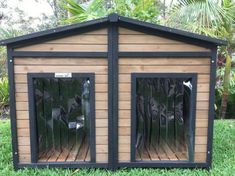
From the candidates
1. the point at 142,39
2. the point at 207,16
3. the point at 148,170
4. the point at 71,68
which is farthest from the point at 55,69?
the point at 207,16

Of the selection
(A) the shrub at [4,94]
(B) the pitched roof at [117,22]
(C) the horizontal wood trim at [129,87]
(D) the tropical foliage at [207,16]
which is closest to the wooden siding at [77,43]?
(B) the pitched roof at [117,22]

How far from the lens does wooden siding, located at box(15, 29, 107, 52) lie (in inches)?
136

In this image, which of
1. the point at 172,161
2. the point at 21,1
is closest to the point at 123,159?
the point at 172,161

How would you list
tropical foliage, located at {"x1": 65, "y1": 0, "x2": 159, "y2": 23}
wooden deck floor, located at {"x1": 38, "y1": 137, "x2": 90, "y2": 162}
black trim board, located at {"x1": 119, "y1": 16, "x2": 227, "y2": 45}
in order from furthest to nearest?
tropical foliage, located at {"x1": 65, "y1": 0, "x2": 159, "y2": 23}
wooden deck floor, located at {"x1": 38, "y1": 137, "x2": 90, "y2": 162}
black trim board, located at {"x1": 119, "y1": 16, "x2": 227, "y2": 45}

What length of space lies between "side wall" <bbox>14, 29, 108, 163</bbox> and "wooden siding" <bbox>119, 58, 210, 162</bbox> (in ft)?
0.62

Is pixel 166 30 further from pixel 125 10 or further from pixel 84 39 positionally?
pixel 125 10

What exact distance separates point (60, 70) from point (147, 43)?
3.41 ft

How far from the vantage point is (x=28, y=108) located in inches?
139

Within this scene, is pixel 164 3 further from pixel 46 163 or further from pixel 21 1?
pixel 46 163

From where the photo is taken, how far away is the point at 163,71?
349 centimetres

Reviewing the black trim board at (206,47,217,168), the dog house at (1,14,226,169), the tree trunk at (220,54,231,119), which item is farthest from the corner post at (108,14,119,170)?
the tree trunk at (220,54,231,119)

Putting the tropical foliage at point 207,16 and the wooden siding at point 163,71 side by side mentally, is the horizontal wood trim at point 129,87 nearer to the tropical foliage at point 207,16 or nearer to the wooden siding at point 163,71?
the wooden siding at point 163,71

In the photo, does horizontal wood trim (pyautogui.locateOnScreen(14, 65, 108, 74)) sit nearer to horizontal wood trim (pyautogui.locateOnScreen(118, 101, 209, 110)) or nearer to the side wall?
the side wall

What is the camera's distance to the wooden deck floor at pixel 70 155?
378 centimetres
